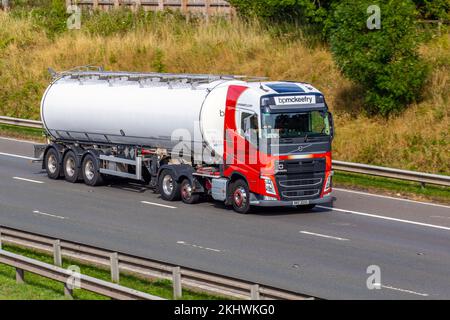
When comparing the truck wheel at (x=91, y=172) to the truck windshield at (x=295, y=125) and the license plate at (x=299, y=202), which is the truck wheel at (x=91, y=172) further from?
the license plate at (x=299, y=202)

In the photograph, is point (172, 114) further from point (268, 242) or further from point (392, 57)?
point (392, 57)

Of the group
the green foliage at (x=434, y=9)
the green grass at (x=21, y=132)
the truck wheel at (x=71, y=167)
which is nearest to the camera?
the truck wheel at (x=71, y=167)

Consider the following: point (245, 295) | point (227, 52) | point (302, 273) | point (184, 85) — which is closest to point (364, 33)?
point (184, 85)

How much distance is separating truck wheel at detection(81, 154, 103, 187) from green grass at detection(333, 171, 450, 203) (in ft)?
22.5

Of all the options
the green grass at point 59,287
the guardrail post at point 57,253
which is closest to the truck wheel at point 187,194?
the green grass at point 59,287

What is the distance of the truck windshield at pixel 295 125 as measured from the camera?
977 inches

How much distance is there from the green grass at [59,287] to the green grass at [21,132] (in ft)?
69.2

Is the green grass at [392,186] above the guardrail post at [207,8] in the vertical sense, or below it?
below

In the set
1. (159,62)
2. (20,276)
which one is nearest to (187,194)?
(20,276)

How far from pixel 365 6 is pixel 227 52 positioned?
12.0 metres

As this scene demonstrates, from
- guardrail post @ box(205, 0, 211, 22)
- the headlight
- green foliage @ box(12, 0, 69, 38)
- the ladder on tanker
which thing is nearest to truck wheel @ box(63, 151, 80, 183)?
the ladder on tanker

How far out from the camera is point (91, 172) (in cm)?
3030

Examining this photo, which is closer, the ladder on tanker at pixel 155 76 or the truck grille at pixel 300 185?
the truck grille at pixel 300 185

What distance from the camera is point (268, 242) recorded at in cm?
2194
